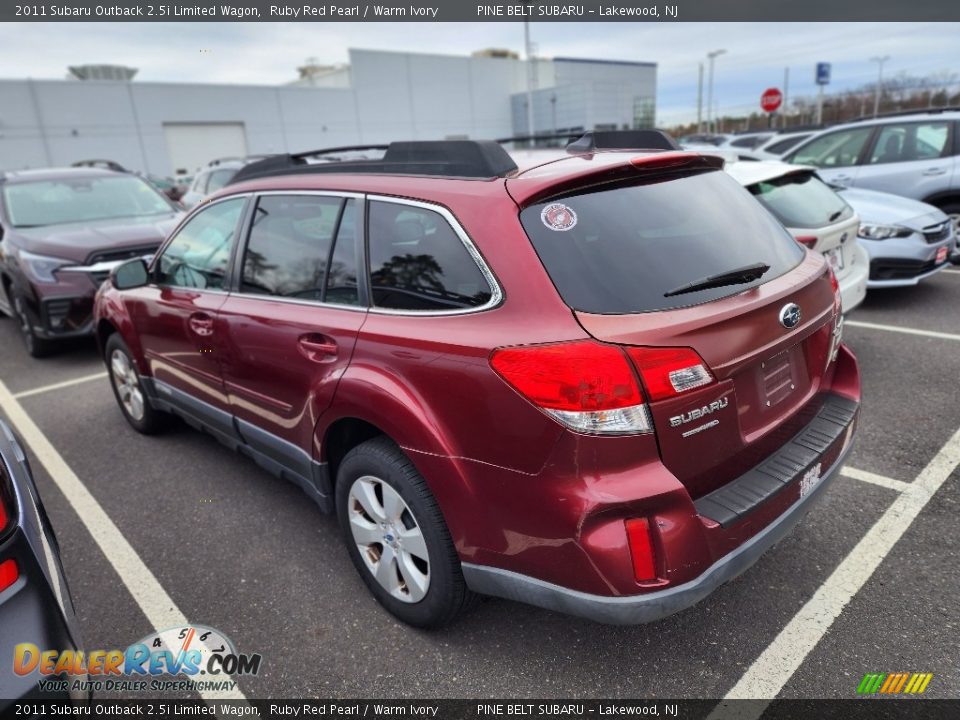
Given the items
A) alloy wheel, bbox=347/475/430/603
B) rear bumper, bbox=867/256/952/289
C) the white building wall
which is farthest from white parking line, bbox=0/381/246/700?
the white building wall

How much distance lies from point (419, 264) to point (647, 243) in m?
0.80

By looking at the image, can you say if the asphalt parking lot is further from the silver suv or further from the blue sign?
the blue sign

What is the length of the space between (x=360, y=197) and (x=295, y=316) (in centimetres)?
57

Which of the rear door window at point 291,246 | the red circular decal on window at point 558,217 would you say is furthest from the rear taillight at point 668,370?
the rear door window at point 291,246

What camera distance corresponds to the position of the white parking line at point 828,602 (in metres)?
2.18

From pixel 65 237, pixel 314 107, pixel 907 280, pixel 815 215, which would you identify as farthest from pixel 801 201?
pixel 314 107

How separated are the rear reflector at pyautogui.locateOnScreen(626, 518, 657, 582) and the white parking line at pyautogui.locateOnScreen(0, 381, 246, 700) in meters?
1.48

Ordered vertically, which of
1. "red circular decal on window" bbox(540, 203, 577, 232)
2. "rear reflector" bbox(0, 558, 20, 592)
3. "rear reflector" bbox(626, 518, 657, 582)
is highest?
"red circular decal on window" bbox(540, 203, 577, 232)

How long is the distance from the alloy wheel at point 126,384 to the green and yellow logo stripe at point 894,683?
4233mm

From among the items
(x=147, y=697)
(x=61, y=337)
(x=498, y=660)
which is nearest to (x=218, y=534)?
(x=147, y=697)

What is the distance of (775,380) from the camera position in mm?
2250

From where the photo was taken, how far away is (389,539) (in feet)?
8.20

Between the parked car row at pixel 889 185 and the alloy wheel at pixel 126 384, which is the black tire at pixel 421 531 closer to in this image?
the alloy wheel at pixel 126 384

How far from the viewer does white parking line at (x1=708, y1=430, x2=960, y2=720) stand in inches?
86.0
